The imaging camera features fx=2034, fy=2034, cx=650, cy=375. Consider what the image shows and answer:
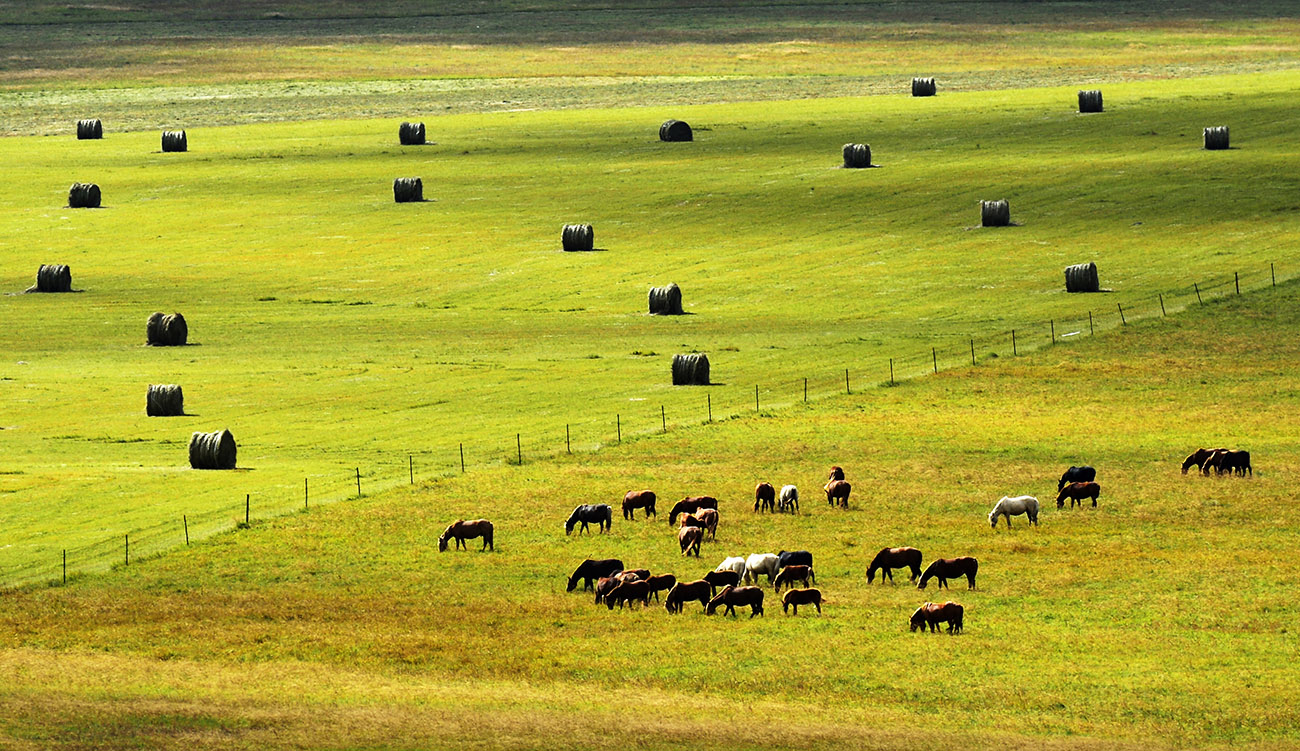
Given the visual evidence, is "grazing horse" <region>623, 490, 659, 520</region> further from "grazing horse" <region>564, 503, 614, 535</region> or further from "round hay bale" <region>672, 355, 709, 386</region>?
"round hay bale" <region>672, 355, 709, 386</region>

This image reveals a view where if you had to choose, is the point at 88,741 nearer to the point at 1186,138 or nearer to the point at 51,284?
the point at 51,284

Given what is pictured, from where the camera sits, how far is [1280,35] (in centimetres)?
17938

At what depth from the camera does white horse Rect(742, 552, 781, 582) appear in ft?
141

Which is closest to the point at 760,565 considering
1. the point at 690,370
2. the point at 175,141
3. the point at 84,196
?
the point at 690,370

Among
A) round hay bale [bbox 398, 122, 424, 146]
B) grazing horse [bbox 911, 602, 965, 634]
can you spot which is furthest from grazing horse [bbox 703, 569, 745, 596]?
round hay bale [bbox 398, 122, 424, 146]

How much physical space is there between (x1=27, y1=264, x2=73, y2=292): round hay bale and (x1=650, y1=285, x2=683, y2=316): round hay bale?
94.3 feet

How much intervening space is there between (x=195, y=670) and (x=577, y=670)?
284 inches

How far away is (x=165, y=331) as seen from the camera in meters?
80.7

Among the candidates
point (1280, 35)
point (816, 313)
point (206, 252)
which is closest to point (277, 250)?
point (206, 252)

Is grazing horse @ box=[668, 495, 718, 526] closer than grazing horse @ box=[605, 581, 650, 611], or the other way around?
grazing horse @ box=[605, 581, 650, 611]

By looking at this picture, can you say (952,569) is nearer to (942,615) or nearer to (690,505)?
(942,615)

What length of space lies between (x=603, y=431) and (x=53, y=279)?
4182 cm

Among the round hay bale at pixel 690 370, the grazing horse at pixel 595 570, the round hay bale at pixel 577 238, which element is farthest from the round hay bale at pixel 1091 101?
the grazing horse at pixel 595 570

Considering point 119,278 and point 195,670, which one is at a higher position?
point 119,278
